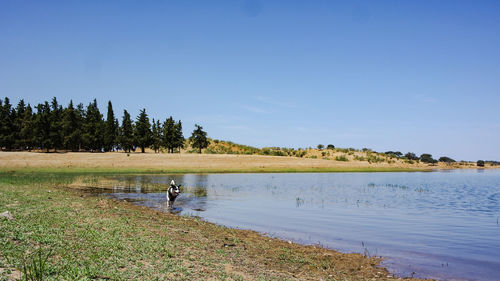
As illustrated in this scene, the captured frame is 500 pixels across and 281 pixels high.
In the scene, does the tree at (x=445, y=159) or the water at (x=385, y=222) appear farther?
the tree at (x=445, y=159)

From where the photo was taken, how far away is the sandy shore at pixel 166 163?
2283 inches

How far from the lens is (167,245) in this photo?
1145cm

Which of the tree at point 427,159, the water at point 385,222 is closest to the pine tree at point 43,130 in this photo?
the water at point 385,222

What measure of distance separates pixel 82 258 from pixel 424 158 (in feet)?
374

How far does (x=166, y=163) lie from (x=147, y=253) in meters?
56.0

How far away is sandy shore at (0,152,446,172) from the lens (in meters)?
58.0

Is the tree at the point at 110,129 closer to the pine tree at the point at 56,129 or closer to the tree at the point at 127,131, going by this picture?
the tree at the point at 127,131

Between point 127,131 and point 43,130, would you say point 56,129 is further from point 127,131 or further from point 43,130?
point 127,131

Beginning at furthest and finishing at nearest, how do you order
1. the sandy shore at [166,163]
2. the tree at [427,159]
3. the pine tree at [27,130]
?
1. the tree at [427,159]
2. the pine tree at [27,130]
3. the sandy shore at [166,163]

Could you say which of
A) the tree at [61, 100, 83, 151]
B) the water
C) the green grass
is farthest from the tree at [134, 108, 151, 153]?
the water

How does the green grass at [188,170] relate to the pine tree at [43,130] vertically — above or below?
below

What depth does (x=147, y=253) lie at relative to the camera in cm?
1020

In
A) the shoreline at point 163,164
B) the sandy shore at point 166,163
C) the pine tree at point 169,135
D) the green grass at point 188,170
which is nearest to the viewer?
the green grass at point 188,170

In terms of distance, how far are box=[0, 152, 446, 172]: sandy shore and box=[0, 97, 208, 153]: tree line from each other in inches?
1018
